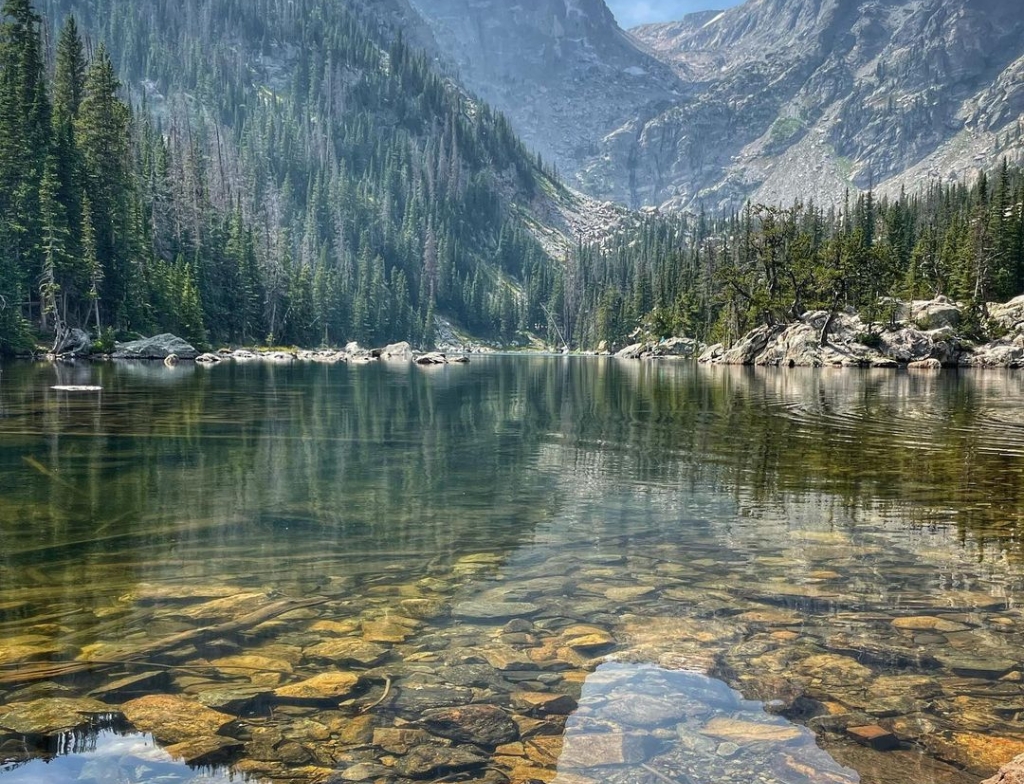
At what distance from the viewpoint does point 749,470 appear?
1966 cm

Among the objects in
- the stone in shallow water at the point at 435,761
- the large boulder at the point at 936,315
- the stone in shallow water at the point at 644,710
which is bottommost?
the stone in shallow water at the point at 644,710

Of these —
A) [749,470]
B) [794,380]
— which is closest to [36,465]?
[749,470]

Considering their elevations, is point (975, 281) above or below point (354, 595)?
above

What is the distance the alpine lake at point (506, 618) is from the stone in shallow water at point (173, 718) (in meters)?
0.03

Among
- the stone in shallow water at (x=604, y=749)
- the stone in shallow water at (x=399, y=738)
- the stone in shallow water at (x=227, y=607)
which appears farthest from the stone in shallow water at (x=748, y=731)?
the stone in shallow water at (x=227, y=607)

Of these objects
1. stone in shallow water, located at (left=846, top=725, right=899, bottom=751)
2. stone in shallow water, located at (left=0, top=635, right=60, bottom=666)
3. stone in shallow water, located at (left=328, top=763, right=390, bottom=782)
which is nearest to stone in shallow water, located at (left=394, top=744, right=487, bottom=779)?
stone in shallow water, located at (left=328, top=763, right=390, bottom=782)

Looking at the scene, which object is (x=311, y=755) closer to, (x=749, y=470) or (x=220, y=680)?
(x=220, y=680)

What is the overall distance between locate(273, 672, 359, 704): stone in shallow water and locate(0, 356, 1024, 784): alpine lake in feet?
0.10

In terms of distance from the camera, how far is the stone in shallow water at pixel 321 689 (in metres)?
6.83

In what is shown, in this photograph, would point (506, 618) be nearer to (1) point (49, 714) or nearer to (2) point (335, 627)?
(2) point (335, 627)

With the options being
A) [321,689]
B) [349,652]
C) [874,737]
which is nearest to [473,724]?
[321,689]

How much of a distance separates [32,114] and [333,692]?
299 ft

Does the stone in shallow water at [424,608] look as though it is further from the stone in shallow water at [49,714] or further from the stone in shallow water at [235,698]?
the stone in shallow water at [49,714]

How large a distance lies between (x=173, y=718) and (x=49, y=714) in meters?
1.16
